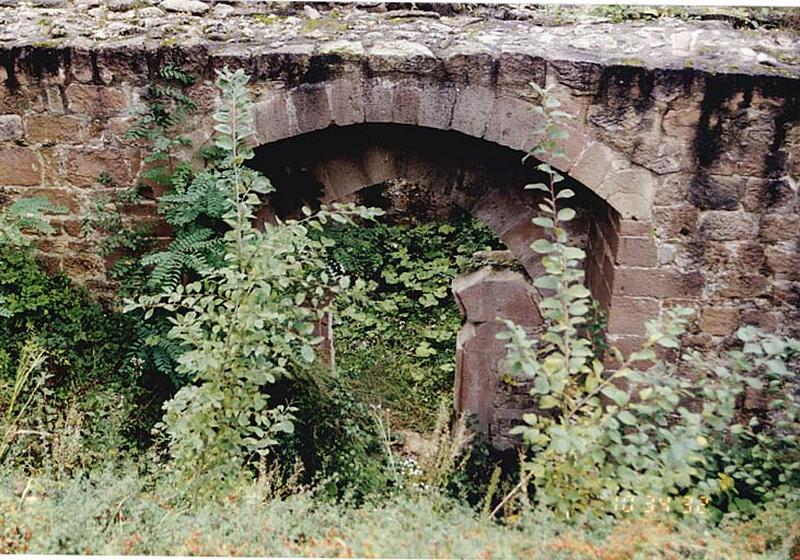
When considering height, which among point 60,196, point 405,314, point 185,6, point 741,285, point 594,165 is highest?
point 185,6

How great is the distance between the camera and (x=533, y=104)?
167 inches

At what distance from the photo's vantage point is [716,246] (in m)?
4.38

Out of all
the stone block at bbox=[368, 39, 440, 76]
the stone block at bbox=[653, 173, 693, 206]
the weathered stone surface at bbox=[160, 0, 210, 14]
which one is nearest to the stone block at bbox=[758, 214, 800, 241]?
the stone block at bbox=[653, 173, 693, 206]

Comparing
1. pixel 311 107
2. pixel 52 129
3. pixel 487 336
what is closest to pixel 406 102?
pixel 311 107

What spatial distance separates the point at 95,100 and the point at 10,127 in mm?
581

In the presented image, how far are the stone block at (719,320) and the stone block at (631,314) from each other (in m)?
0.30

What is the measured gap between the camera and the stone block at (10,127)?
180 inches

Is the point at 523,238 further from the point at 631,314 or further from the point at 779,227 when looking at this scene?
the point at 779,227

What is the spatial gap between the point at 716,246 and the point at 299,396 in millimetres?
2658

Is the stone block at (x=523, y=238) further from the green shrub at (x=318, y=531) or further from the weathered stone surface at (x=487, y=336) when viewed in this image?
the green shrub at (x=318, y=531)

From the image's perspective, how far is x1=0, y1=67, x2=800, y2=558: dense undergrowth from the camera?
3.03 m

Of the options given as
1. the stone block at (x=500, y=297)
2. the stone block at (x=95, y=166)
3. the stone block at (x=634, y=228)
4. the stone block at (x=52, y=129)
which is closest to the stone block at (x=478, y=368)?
the stone block at (x=500, y=297)

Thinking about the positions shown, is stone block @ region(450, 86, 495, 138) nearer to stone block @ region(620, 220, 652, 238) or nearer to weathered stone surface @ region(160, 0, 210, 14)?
stone block @ region(620, 220, 652, 238)

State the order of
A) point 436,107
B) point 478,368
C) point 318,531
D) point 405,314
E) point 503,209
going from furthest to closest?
1. point 405,314
2. point 478,368
3. point 503,209
4. point 436,107
5. point 318,531
